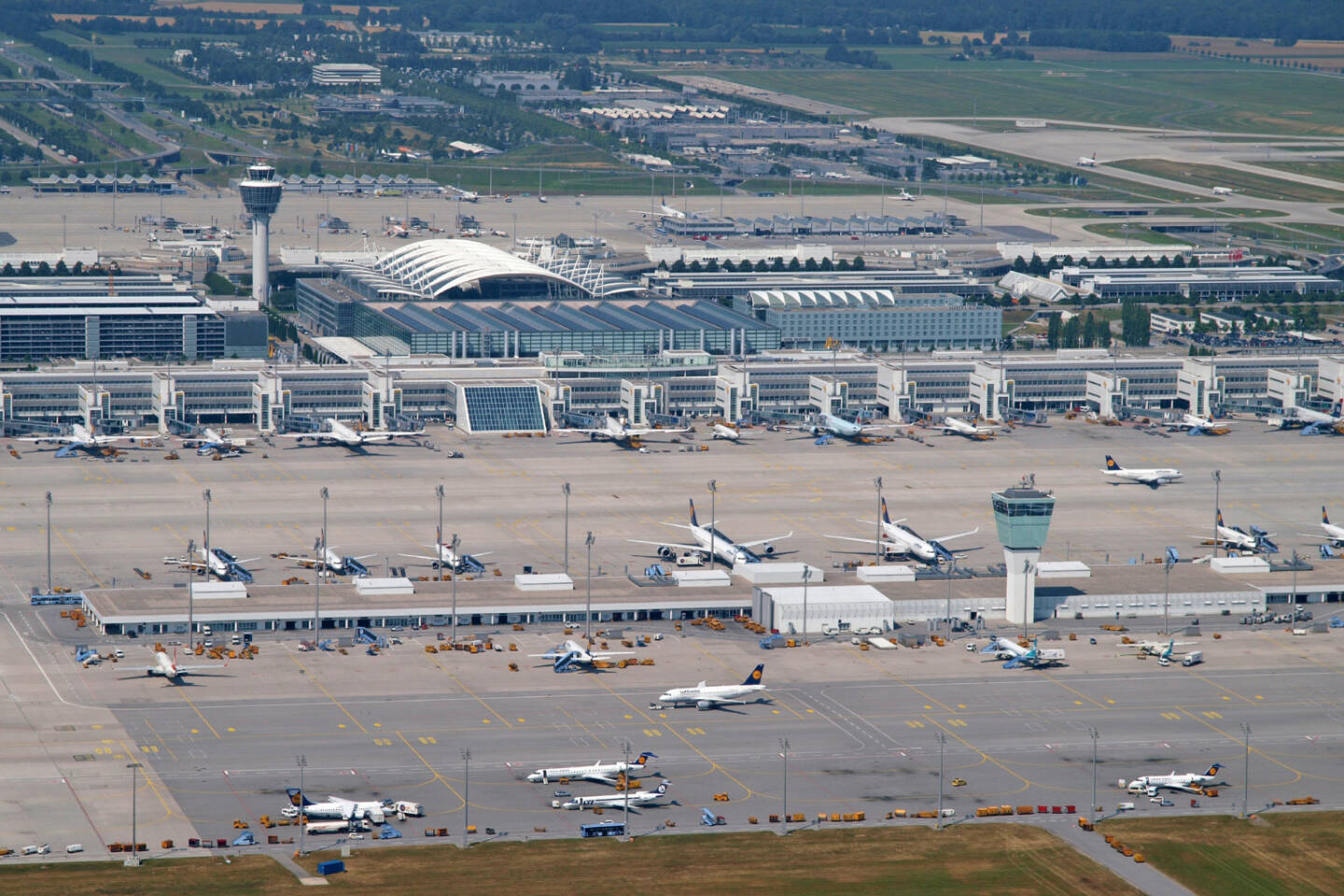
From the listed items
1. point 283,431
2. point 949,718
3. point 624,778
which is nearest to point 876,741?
point 949,718

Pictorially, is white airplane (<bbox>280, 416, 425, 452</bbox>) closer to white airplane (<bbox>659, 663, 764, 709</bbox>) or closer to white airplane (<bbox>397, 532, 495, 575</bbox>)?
white airplane (<bbox>397, 532, 495, 575</bbox>)

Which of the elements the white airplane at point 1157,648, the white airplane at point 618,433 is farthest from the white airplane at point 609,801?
the white airplane at point 618,433

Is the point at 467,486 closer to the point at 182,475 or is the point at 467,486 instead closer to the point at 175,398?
the point at 182,475

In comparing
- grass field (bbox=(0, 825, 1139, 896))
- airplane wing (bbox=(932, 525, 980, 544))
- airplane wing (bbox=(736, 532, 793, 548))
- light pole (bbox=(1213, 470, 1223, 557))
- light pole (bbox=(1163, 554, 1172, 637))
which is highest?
light pole (bbox=(1213, 470, 1223, 557))

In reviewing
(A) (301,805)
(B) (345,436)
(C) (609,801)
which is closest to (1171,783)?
(C) (609,801)

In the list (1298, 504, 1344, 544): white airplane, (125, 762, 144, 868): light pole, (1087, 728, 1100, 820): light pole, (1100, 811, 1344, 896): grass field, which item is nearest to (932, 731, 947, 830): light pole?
(1087, 728, 1100, 820): light pole

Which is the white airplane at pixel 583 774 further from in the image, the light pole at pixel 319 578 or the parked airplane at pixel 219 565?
the parked airplane at pixel 219 565
